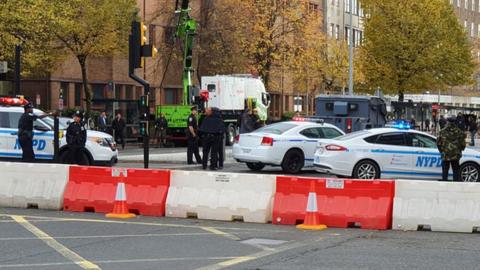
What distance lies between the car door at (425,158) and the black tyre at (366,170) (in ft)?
3.11

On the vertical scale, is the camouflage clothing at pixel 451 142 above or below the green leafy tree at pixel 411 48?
below

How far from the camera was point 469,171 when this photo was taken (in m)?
18.3

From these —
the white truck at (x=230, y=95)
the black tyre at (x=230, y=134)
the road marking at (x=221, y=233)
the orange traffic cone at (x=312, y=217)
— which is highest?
the white truck at (x=230, y=95)

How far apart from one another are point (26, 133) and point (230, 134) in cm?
1952

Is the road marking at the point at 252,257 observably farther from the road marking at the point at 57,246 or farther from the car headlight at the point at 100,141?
the car headlight at the point at 100,141

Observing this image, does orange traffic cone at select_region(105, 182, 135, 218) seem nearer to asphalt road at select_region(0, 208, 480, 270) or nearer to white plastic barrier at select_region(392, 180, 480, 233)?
asphalt road at select_region(0, 208, 480, 270)

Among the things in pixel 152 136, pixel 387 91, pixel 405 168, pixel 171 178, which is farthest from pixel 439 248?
pixel 387 91

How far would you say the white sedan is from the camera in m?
17.8

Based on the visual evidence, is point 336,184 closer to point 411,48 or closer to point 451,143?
point 451,143

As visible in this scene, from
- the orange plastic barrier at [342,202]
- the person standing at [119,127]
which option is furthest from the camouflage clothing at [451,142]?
the person standing at [119,127]

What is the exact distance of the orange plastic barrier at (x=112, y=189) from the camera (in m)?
12.4

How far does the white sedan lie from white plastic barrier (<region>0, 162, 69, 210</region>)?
7.13 metres

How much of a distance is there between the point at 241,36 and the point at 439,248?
1440 inches

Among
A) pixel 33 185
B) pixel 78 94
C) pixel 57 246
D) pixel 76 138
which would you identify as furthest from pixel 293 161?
pixel 78 94
